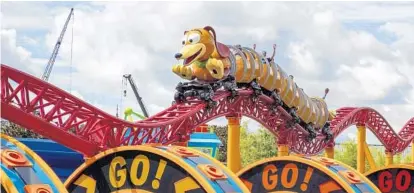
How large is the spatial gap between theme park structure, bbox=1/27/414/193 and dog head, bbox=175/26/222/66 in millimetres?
22

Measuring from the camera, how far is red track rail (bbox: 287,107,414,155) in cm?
2011

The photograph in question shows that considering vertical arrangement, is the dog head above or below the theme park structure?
above

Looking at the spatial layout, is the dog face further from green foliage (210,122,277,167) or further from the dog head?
green foliage (210,122,277,167)

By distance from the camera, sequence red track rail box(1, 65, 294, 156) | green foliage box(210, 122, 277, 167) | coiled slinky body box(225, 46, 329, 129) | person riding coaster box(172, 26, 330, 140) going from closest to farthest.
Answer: red track rail box(1, 65, 294, 156), person riding coaster box(172, 26, 330, 140), coiled slinky body box(225, 46, 329, 129), green foliage box(210, 122, 277, 167)

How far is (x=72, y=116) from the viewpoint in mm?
10883

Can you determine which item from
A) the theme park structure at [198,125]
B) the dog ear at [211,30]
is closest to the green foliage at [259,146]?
the theme park structure at [198,125]

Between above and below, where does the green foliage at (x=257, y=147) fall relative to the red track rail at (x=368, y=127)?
above

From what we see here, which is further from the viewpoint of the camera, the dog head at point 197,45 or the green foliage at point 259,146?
the green foliage at point 259,146

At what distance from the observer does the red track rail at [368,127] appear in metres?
20.1

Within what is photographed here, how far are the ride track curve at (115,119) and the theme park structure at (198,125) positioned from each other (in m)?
0.02

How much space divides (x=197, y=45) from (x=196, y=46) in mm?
35

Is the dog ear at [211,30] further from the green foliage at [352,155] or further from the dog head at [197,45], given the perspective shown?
the green foliage at [352,155]

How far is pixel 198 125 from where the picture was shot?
14930 mm

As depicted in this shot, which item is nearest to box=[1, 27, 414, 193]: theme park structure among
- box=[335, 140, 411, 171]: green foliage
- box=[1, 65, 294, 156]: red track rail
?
box=[1, 65, 294, 156]: red track rail
